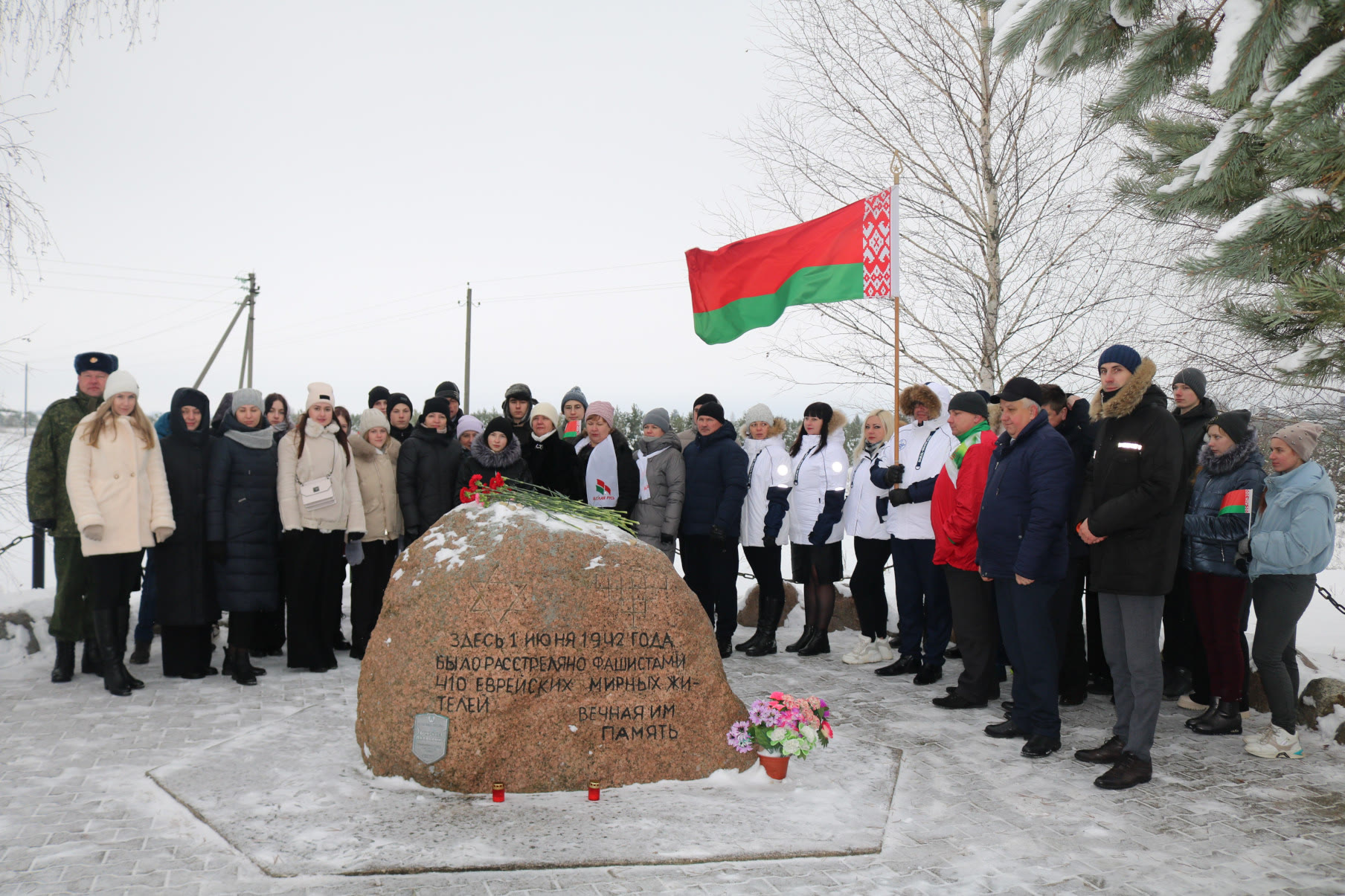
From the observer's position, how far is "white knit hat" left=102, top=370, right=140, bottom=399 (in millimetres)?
6336

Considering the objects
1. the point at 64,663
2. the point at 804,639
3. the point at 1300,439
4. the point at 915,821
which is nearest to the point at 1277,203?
the point at 1300,439

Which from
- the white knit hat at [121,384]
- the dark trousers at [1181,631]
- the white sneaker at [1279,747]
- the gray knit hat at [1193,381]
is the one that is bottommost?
the white sneaker at [1279,747]

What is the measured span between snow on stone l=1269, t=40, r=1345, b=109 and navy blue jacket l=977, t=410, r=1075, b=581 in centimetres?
242

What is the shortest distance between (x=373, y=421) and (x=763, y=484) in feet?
10.9

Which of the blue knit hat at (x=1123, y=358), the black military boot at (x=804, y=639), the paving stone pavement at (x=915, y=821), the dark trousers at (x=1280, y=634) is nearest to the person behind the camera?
the paving stone pavement at (x=915, y=821)

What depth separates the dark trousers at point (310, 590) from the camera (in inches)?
271

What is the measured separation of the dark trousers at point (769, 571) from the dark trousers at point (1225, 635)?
3.33 m

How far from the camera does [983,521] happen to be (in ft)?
18.0

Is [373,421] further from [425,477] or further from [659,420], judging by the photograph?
[659,420]

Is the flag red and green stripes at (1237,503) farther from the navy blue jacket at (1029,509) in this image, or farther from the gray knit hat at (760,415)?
the gray knit hat at (760,415)

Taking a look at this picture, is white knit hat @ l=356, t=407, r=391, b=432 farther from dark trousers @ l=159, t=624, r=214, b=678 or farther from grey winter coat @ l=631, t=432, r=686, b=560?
grey winter coat @ l=631, t=432, r=686, b=560

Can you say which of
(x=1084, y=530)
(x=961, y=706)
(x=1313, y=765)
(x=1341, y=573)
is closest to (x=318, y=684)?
(x=961, y=706)

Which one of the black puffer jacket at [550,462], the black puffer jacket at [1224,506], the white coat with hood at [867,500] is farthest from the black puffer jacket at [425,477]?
the black puffer jacket at [1224,506]

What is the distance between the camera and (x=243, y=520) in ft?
22.3
